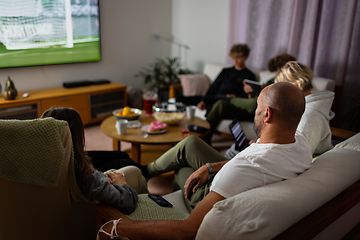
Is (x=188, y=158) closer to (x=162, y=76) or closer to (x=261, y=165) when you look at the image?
(x=261, y=165)

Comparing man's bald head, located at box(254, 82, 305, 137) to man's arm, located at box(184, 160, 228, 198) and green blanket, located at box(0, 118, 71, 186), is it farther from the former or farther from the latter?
green blanket, located at box(0, 118, 71, 186)

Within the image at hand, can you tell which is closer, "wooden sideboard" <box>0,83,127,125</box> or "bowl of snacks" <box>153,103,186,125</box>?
"bowl of snacks" <box>153,103,186,125</box>

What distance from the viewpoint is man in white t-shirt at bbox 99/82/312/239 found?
121 cm

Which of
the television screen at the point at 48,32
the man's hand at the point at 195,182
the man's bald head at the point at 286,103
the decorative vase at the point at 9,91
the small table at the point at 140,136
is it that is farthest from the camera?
the television screen at the point at 48,32

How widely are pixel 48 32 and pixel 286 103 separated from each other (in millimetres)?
3504

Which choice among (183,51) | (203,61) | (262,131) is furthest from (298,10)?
(262,131)

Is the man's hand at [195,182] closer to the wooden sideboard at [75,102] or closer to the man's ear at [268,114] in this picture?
the man's ear at [268,114]

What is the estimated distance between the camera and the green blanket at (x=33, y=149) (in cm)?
125

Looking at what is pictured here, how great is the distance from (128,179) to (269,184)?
0.81m

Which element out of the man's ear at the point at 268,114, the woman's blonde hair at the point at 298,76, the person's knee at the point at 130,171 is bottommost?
the person's knee at the point at 130,171

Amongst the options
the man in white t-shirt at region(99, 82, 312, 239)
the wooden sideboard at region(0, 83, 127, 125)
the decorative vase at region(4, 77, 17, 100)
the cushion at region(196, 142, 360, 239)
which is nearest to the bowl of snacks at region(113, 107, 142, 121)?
the wooden sideboard at region(0, 83, 127, 125)

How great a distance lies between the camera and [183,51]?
17.3 feet

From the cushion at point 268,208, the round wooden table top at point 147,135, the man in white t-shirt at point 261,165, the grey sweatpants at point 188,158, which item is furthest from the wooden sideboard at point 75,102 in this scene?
the cushion at point 268,208

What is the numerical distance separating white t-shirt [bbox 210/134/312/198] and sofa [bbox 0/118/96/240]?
1.94 ft
